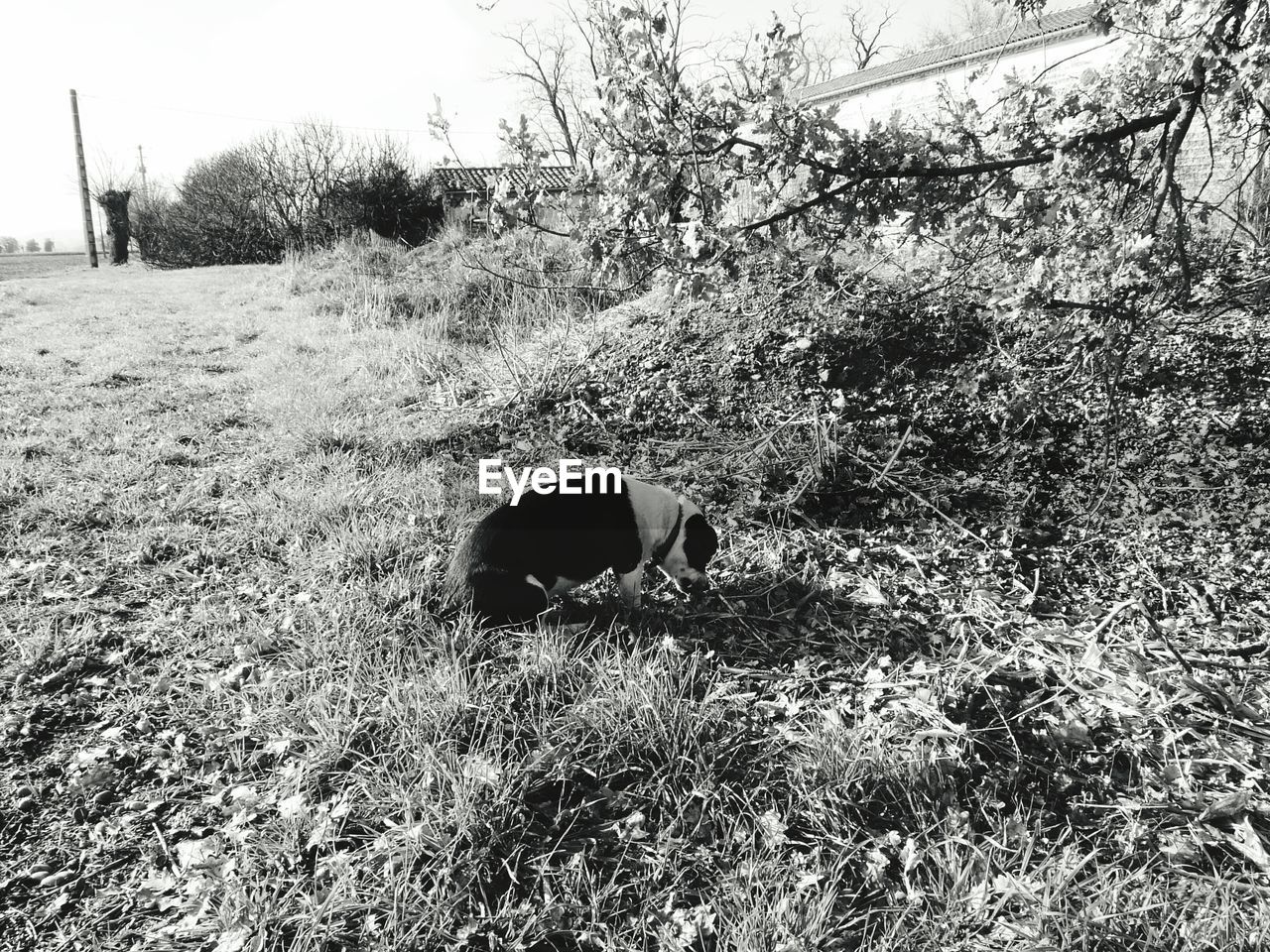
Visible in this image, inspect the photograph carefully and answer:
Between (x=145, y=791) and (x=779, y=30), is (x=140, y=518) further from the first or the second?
(x=779, y=30)

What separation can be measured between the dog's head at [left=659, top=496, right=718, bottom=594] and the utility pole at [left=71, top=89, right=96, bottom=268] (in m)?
28.8

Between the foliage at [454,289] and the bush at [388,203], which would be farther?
the bush at [388,203]

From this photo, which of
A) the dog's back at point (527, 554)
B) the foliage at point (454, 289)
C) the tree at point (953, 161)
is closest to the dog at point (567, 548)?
the dog's back at point (527, 554)

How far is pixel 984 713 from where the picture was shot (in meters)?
2.48

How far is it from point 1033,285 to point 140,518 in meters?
4.81

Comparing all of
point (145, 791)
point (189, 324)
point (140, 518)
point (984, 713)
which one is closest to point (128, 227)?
point (189, 324)

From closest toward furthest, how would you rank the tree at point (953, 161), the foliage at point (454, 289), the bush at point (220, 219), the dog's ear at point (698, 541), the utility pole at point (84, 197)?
the tree at point (953, 161) < the dog's ear at point (698, 541) < the foliage at point (454, 289) < the bush at point (220, 219) < the utility pole at point (84, 197)

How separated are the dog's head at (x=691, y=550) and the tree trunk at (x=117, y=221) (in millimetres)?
30210

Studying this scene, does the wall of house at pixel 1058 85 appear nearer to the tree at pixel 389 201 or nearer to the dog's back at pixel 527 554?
the dog's back at pixel 527 554

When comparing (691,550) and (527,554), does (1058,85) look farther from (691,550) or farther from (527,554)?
(527,554)

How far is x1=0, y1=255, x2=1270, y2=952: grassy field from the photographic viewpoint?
182cm

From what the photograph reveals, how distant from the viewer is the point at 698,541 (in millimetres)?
3057

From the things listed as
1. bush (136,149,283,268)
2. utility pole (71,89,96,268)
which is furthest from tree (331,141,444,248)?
utility pole (71,89,96,268)

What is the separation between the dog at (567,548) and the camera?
8.96 ft
